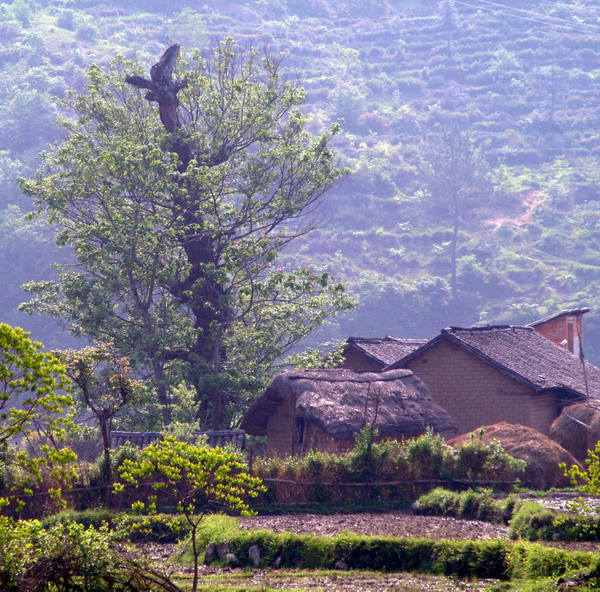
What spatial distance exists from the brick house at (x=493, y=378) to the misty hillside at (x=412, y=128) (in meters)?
36.6

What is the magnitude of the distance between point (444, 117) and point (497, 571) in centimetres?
9224

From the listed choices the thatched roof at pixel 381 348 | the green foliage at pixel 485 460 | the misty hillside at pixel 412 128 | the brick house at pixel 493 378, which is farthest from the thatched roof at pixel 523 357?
the misty hillside at pixel 412 128

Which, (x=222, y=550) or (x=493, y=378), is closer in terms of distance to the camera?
(x=222, y=550)

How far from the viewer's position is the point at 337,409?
22047 millimetres

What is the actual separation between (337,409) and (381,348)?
899 cm

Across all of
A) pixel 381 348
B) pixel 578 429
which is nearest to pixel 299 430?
pixel 381 348

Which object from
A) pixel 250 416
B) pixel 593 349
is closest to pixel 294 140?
pixel 250 416

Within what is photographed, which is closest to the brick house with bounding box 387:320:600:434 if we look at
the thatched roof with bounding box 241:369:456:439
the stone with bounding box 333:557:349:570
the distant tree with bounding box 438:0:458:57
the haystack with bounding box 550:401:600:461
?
the haystack with bounding box 550:401:600:461

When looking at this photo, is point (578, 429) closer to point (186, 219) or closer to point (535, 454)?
point (535, 454)

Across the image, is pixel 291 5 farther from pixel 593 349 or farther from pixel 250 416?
pixel 250 416

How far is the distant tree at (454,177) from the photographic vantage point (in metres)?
76.7

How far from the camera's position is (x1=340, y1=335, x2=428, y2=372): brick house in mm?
29672

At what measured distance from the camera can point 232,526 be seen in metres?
14.4

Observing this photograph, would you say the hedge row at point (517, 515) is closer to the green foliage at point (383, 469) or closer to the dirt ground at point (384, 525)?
the dirt ground at point (384, 525)
